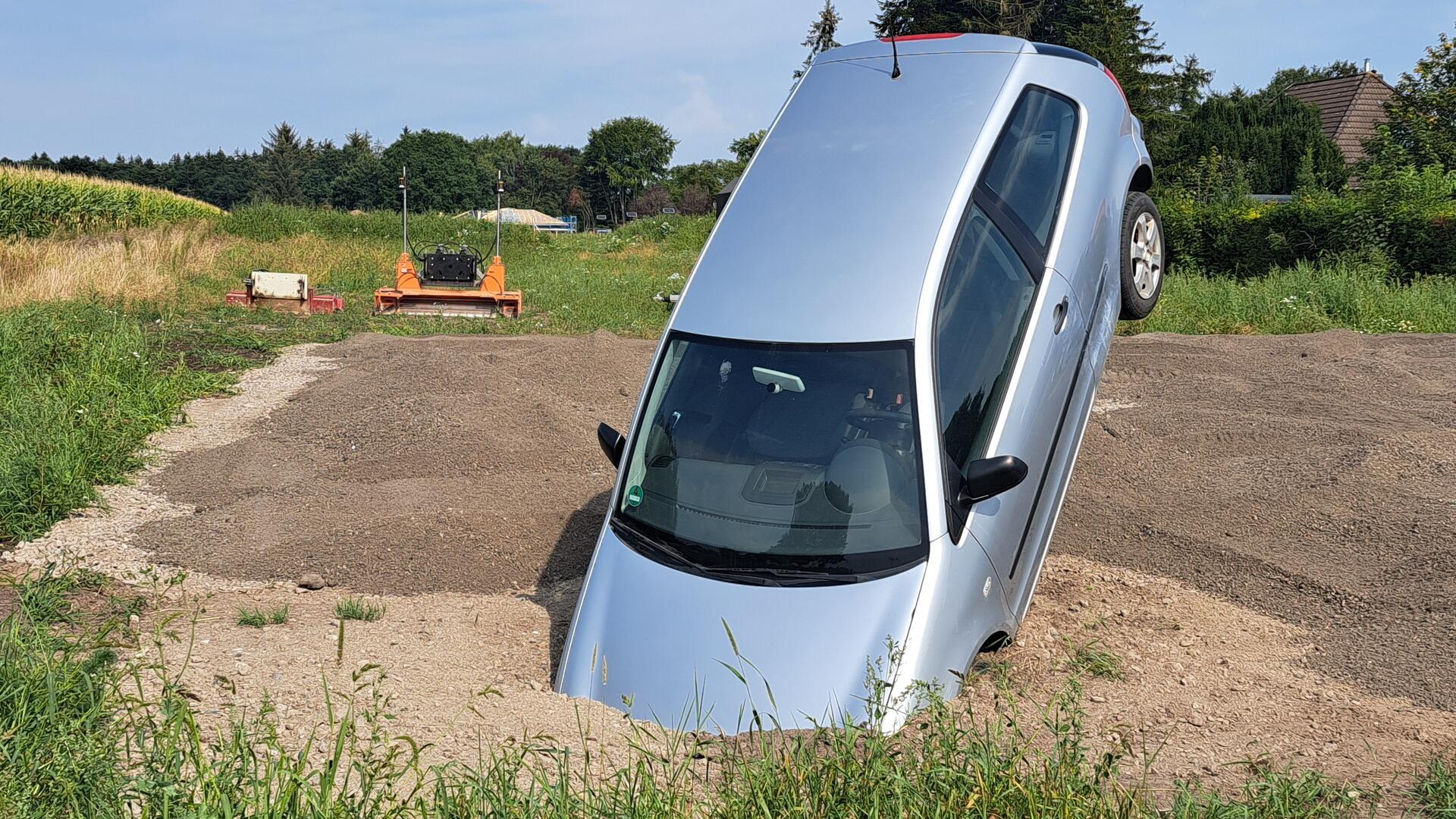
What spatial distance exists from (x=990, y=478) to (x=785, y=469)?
2.88 feet

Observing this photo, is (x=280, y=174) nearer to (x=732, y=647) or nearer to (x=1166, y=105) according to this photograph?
(x=1166, y=105)

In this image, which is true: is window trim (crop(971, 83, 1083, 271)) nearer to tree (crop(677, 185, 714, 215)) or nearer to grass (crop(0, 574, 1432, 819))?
→ grass (crop(0, 574, 1432, 819))

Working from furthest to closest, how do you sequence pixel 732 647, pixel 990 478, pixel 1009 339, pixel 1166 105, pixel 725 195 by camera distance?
1. pixel 1166 105
2. pixel 725 195
3. pixel 1009 339
4. pixel 990 478
5. pixel 732 647

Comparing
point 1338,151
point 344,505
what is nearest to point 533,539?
point 344,505

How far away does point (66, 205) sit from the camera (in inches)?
1144

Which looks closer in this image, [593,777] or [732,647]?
[593,777]

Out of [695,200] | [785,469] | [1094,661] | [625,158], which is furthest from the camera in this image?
[625,158]

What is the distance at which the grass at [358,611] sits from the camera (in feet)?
19.7

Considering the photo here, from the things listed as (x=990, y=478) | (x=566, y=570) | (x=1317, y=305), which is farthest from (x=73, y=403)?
(x=1317, y=305)

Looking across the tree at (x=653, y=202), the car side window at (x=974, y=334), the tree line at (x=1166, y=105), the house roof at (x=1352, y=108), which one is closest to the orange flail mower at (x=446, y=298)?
the car side window at (x=974, y=334)

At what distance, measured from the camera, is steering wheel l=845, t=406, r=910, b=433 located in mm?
4789

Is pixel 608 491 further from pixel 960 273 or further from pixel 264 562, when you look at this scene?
pixel 960 273

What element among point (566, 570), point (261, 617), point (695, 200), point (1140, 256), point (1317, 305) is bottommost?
point (566, 570)

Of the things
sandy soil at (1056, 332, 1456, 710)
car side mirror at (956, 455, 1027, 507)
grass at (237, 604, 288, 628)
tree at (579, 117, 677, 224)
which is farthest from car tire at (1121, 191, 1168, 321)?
tree at (579, 117, 677, 224)
